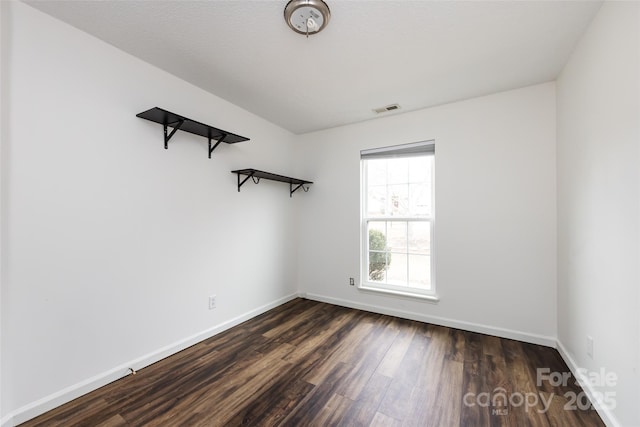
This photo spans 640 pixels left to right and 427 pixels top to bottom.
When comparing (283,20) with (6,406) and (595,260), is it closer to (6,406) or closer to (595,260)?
(595,260)

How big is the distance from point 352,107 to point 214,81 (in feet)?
4.71

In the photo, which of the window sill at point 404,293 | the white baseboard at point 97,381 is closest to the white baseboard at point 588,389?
the window sill at point 404,293

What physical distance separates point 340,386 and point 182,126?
Answer: 2.41 m

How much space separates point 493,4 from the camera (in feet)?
4.92

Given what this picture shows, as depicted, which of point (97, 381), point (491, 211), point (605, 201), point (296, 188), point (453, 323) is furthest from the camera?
point (296, 188)

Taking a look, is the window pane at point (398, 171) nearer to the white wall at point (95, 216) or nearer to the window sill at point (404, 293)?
the window sill at point (404, 293)

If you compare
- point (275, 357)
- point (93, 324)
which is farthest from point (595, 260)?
point (93, 324)

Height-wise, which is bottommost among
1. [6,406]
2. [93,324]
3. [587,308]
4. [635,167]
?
[6,406]

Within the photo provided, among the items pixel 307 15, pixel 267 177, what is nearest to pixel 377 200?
pixel 267 177

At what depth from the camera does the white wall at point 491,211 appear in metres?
2.38

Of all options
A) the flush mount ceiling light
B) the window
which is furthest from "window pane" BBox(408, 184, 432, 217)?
the flush mount ceiling light

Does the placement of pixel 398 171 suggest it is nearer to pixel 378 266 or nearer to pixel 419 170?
pixel 419 170

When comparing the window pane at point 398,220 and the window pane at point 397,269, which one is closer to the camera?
the window pane at point 398,220

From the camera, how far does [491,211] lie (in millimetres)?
2592
